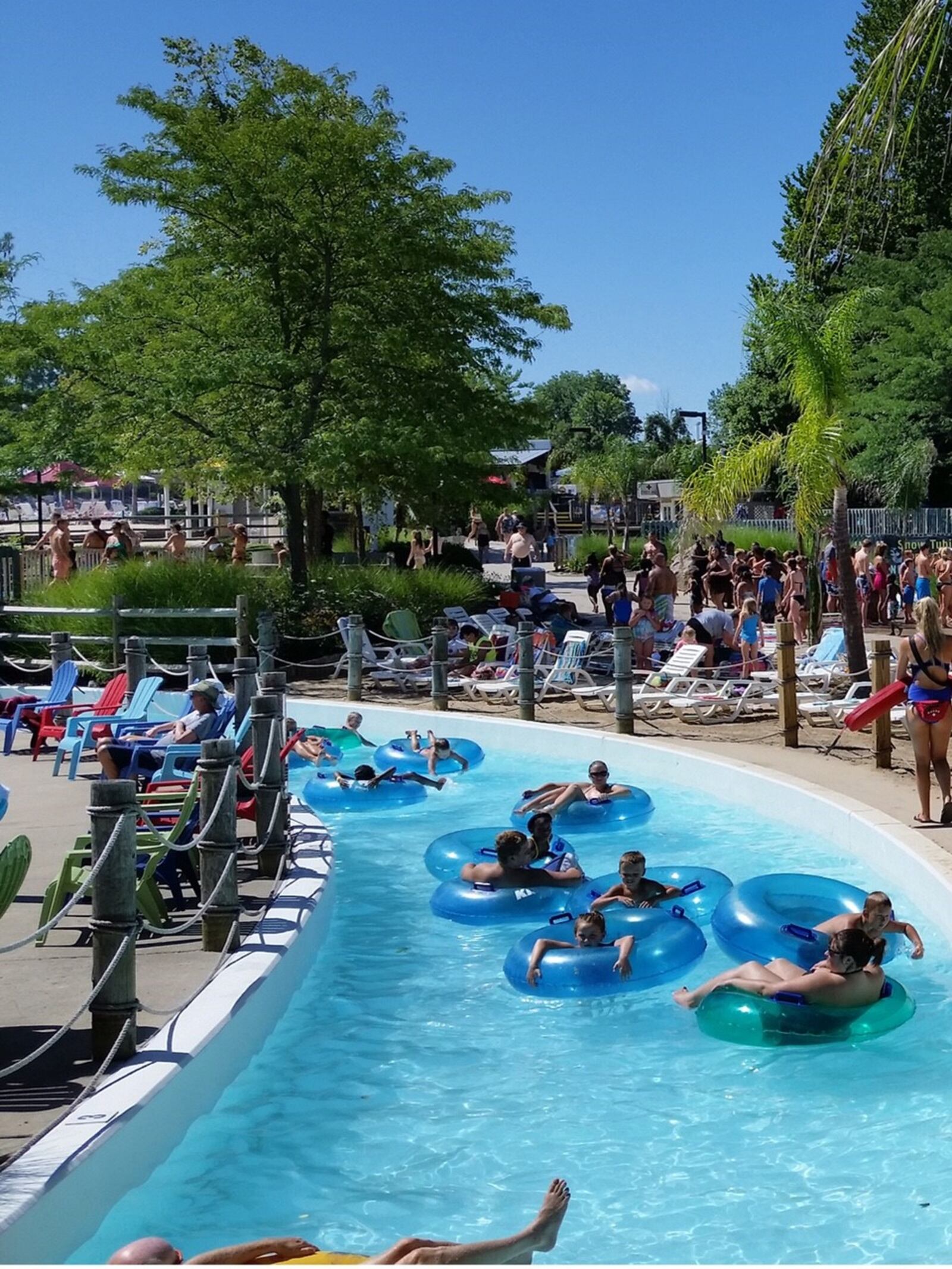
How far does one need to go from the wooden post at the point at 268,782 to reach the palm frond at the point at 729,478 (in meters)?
10.1

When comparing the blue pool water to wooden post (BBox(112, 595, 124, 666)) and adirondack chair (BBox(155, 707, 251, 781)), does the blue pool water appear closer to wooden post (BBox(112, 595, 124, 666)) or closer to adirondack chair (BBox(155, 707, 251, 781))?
adirondack chair (BBox(155, 707, 251, 781))

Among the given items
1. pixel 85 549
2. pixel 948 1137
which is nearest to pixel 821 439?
pixel 948 1137

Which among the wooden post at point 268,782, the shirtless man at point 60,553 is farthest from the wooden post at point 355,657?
the wooden post at point 268,782

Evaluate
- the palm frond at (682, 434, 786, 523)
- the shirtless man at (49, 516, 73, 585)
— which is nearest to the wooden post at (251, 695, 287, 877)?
the palm frond at (682, 434, 786, 523)

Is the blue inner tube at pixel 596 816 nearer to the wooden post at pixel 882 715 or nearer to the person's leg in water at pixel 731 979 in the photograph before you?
the wooden post at pixel 882 715

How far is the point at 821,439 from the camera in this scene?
54.0ft

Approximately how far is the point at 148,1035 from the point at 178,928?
1.58ft

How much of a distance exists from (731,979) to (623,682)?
24.7 ft

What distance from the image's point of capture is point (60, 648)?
55.9 ft

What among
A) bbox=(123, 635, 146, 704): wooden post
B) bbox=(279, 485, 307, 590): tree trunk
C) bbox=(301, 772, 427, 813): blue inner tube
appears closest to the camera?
bbox=(301, 772, 427, 813): blue inner tube

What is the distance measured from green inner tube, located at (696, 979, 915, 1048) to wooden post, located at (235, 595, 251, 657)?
1211 centimetres

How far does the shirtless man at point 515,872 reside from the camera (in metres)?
9.54

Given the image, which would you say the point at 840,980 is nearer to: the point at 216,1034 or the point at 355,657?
the point at 216,1034

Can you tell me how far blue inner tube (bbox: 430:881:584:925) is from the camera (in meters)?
9.39
